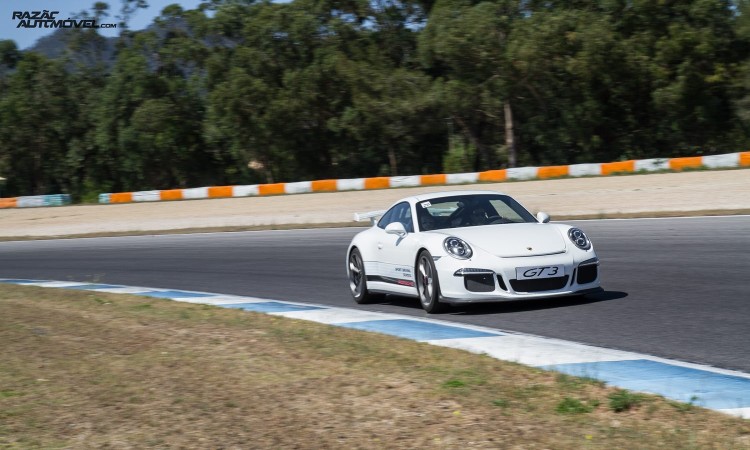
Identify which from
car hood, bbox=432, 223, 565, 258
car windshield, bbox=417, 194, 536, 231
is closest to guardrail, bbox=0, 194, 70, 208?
car windshield, bbox=417, 194, 536, 231

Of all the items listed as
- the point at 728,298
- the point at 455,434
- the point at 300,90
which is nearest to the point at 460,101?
the point at 300,90

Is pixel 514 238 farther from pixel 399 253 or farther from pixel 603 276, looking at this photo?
pixel 603 276

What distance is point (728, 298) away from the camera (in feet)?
27.9

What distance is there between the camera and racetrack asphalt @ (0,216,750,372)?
723 centimetres

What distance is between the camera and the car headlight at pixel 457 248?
8.75m

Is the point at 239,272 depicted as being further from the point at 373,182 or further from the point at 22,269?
the point at 373,182

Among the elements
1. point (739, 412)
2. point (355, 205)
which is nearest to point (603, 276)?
point (739, 412)

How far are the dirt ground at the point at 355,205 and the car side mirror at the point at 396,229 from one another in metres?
11.1

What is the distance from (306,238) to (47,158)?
42356 millimetres

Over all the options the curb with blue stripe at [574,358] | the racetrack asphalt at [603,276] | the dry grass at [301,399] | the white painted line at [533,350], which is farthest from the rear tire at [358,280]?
the white painted line at [533,350]

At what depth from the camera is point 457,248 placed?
8.82 m

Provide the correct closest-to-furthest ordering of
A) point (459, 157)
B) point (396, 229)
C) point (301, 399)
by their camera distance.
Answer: point (301, 399)
point (396, 229)
point (459, 157)

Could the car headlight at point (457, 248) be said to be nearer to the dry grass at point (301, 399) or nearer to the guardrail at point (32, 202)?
the dry grass at point (301, 399)

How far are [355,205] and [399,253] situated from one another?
59.9 feet
